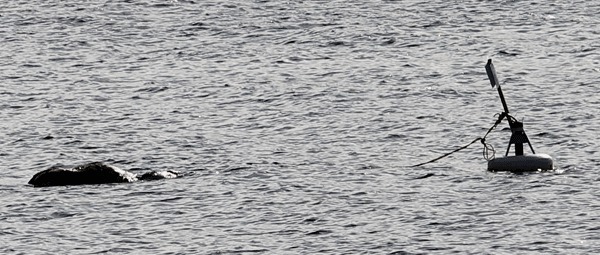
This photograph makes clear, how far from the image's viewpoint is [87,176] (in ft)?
135

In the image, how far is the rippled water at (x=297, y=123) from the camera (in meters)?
35.0

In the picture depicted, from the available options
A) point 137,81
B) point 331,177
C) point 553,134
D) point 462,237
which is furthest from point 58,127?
point 462,237

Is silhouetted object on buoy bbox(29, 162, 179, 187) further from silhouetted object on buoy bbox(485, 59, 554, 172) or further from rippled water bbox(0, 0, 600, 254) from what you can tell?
silhouetted object on buoy bbox(485, 59, 554, 172)

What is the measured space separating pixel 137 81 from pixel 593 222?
2914 centimetres

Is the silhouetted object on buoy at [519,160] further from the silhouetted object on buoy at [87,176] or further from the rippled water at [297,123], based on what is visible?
the silhouetted object on buoy at [87,176]

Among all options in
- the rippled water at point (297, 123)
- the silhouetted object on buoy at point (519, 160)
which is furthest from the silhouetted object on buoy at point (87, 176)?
the silhouetted object on buoy at point (519, 160)

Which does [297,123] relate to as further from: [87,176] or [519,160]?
[519,160]

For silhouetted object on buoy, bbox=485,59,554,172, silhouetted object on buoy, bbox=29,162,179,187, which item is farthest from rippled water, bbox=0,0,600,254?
silhouetted object on buoy, bbox=29,162,179,187

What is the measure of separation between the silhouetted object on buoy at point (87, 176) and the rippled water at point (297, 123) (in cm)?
55

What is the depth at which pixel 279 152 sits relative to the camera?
45281 mm

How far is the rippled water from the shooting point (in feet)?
115

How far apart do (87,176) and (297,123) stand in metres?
10.8

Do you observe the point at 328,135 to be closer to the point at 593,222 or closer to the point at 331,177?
the point at 331,177

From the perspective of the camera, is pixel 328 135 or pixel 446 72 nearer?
pixel 328 135
